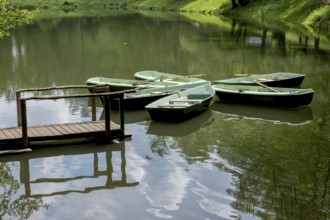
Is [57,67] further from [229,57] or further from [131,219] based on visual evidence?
[131,219]

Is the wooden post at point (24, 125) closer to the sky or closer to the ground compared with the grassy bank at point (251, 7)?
closer to the ground

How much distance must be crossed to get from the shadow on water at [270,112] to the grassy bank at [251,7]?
11.6m

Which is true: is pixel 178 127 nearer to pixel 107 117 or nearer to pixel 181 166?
pixel 107 117

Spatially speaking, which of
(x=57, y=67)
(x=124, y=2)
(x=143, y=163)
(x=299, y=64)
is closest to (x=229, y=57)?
(x=299, y=64)

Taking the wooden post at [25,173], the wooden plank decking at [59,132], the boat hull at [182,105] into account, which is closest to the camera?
the wooden post at [25,173]

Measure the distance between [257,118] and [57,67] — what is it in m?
19.2

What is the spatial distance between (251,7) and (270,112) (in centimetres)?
6257

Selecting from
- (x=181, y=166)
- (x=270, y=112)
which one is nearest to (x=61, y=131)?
(x=181, y=166)

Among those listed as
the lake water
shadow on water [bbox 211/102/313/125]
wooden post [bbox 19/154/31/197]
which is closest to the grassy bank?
the lake water

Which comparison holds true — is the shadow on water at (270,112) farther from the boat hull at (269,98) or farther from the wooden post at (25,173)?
the wooden post at (25,173)

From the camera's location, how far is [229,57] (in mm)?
38281

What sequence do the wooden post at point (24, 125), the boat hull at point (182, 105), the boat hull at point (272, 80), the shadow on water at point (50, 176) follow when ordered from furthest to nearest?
the boat hull at point (272, 80), the boat hull at point (182, 105), the wooden post at point (24, 125), the shadow on water at point (50, 176)

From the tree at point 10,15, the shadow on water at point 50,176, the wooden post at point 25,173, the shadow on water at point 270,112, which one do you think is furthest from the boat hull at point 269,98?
the wooden post at point 25,173

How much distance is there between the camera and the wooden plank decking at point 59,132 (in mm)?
15828
